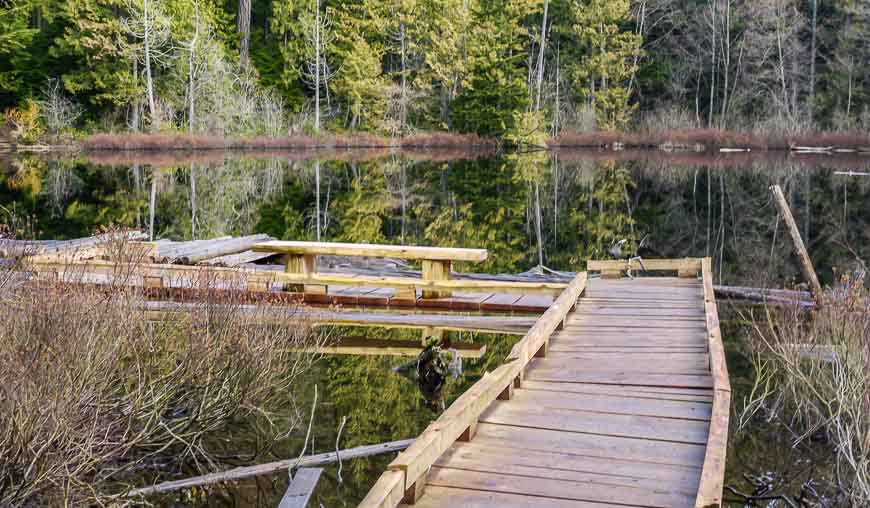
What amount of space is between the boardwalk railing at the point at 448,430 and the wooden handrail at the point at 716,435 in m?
1.05

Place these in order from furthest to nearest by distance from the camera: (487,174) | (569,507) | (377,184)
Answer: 1. (487,174)
2. (377,184)
3. (569,507)

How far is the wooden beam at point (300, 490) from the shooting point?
4.04 meters

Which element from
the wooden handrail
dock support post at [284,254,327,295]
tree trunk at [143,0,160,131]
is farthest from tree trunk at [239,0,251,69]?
the wooden handrail

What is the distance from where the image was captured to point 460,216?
62.1 ft

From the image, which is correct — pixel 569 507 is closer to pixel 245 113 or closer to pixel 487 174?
pixel 487 174

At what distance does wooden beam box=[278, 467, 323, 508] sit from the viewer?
159 inches

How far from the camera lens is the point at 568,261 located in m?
13.9

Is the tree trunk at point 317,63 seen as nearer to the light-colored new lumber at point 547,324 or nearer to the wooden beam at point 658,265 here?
the wooden beam at point 658,265

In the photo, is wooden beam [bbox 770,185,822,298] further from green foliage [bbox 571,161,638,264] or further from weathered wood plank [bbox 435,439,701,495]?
weathered wood plank [bbox 435,439,701,495]

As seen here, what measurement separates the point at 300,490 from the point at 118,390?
128cm

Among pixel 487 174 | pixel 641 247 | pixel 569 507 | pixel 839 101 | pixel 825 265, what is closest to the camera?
pixel 569 507

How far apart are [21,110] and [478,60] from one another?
65.2 ft

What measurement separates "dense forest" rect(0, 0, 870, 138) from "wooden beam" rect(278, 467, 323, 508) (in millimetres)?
35290

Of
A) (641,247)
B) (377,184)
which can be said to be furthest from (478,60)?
(641,247)
